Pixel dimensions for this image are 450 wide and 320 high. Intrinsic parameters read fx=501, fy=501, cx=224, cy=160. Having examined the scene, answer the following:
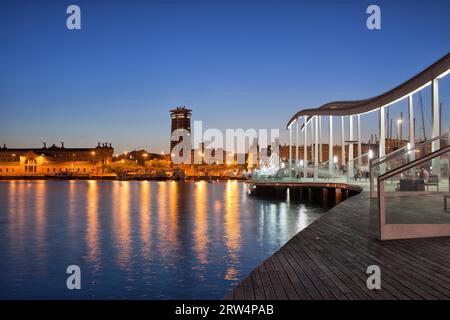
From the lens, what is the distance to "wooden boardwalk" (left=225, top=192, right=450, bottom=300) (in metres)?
5.24

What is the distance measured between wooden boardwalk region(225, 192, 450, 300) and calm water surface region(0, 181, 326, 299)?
3311 millimetres

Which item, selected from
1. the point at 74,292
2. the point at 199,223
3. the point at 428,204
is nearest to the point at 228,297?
the point at 428,204

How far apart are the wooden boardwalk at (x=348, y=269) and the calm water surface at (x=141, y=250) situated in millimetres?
3311

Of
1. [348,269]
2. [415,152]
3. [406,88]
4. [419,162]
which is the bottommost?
[348,269]

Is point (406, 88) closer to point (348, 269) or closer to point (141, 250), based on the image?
point (141, 250)

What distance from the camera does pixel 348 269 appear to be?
6.41 metres

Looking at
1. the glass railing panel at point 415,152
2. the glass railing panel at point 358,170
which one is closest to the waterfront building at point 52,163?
the glass railing panel at point 358,170

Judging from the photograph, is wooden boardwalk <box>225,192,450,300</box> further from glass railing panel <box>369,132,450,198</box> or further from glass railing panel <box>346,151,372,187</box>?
glass railing panel <box>346,151,372,187</box>

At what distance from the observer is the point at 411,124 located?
2208 centimetres

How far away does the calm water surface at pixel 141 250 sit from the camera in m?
11.7

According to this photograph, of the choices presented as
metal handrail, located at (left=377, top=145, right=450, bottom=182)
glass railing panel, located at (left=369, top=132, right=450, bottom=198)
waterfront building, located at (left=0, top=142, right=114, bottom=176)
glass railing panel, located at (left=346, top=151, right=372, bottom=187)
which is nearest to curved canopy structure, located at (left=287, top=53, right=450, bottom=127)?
glass railing panel, located at (left=346, top=151, right=372, bottom=187)

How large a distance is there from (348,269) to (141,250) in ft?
38.3

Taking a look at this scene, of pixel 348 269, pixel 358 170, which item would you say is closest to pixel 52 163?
pixel 358 170

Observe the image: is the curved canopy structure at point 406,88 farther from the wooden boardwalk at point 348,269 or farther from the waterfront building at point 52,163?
the waterfront building at point 52,163
